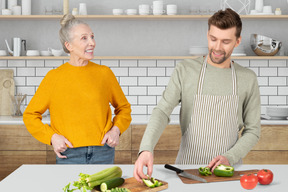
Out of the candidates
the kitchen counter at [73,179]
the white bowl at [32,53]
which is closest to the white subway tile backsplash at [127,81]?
the white bowl at [32,53]

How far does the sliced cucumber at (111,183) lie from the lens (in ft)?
5.23

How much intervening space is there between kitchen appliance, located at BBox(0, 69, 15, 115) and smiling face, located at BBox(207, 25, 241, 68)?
2806 mm

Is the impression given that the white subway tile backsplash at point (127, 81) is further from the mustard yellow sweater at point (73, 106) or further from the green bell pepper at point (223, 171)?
the green bell pepper at point (223, 171)

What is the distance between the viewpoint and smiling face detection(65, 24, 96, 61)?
7.32 ft

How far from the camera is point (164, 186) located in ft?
5.46

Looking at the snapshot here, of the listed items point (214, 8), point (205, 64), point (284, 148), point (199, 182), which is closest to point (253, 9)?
point (214, 8)

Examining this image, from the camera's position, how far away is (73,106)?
219 cm

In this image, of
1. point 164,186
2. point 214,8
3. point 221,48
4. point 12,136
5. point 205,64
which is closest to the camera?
point 164,186

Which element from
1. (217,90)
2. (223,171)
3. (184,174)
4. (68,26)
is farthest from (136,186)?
(68,26)

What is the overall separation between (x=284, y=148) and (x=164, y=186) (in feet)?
7.96

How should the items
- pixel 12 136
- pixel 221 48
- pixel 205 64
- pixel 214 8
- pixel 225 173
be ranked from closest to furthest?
1. pixel 225 173
2. pixel 221 48
3. pixel 205 64
4. pixel 12 136
5. pixel 214 8

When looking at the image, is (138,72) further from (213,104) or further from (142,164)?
(142,164)

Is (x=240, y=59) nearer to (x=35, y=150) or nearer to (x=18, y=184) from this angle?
(x=35, y=150)

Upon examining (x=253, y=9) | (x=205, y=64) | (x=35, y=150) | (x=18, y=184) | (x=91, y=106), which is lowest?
(x=35, y=150)
